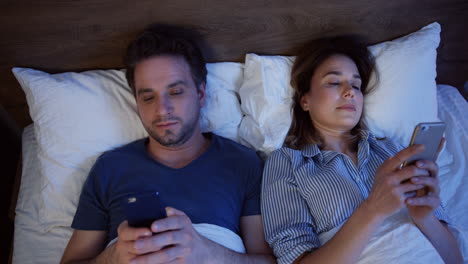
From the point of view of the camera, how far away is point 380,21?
160 centimetres

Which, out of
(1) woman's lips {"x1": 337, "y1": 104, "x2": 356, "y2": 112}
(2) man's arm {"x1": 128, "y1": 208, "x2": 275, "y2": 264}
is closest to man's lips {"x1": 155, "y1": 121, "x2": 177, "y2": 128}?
(2) man's arm {"x1": 128, "y1": 208, "x2": 275, "y2": 264}

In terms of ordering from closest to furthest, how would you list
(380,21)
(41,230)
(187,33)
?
(41,230) → (187,33) → (380,21)

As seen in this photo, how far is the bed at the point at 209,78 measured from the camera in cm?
139

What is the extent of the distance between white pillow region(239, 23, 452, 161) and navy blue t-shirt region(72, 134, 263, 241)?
222mm

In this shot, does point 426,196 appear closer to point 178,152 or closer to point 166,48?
point 178,152

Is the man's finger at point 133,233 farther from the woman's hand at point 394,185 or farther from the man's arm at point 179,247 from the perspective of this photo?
the woman's hand at point 394,185

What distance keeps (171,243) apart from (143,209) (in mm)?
147

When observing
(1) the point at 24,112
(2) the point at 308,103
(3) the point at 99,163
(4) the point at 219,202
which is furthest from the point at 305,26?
(1) the point at 24,112

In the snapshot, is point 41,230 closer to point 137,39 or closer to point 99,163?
point 99,163

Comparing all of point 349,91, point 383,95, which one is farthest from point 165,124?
point 383,95

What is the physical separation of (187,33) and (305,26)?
540mm

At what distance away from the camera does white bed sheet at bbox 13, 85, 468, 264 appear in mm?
1317

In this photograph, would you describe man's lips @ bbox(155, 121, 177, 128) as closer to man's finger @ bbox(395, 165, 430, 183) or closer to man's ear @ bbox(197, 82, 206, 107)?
man's ear @ bbox(197, 82, 206, 107)

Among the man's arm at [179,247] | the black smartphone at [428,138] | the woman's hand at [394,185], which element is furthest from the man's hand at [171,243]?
the black smartphone at [428,138]
